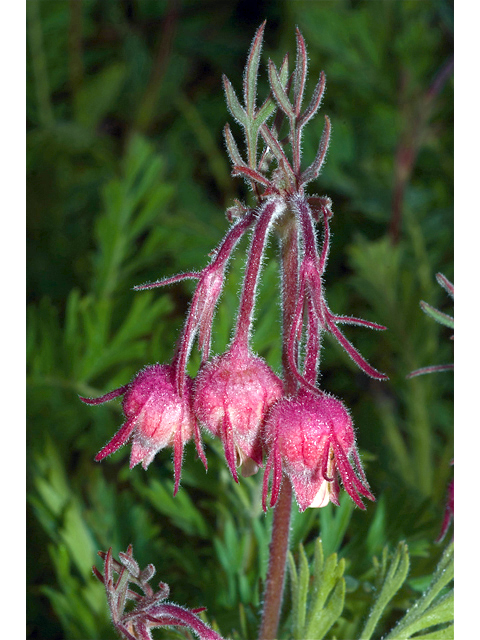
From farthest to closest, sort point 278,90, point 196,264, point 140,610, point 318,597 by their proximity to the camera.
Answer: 1. point 196,264
2. point 318,597
3. point 140,610
4. point 278,90

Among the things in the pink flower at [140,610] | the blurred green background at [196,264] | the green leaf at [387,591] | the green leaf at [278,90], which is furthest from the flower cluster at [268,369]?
the blurred green background at [196,264]

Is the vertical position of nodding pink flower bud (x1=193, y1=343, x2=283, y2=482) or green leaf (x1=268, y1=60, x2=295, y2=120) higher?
green leaf (x1=268, y1=60, x2=295, y2=120)

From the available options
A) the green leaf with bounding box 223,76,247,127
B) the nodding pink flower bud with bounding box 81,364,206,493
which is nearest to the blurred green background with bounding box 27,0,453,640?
the nodding pink flower bud with bounding box 81,364,206,493

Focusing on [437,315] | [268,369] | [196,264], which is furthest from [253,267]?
[196,264]

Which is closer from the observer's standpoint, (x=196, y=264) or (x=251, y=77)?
(x=251, y=77)

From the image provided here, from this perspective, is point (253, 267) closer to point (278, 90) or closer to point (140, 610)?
point (278, 90)

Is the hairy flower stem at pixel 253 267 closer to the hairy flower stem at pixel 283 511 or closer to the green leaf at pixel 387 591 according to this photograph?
the hairy flower stem at pixel 283 511

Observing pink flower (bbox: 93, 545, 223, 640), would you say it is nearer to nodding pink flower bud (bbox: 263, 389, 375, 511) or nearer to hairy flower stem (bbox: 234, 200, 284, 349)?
nodding pink flower bud (bbox: 263, 389, 375, 511)

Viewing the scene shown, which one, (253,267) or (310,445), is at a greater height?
(253,267)
